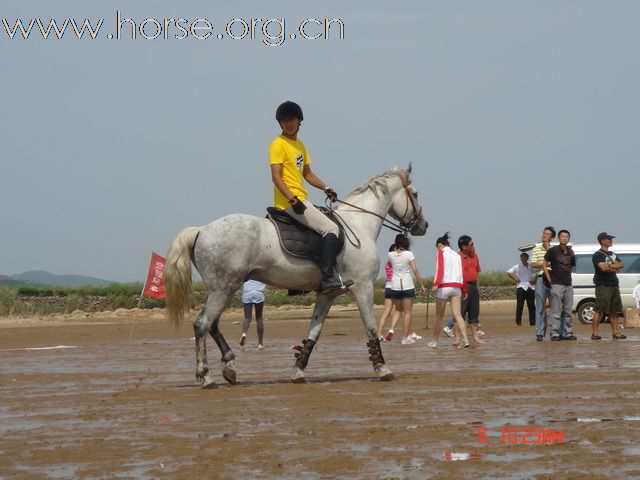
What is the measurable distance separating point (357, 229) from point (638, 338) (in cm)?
984

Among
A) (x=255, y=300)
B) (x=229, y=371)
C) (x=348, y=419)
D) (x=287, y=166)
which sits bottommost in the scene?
(x=348, y=419)

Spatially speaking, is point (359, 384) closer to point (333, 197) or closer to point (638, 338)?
point (333, 197)

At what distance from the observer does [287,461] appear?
7.18 metres

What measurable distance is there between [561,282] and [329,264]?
906 centimetres

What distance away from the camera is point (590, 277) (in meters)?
27.6

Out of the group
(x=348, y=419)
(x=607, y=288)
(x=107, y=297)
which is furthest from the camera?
(x=107, y=297)

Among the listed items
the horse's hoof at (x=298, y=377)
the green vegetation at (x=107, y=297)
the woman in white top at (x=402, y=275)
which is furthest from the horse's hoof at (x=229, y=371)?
the green vegetation at (x=107, y=297)

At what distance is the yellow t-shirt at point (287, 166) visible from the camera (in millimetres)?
12461

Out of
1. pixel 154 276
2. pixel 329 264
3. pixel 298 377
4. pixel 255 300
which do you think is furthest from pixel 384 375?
pixel 154 276

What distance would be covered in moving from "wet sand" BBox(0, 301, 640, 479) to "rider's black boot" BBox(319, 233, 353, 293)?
106cm

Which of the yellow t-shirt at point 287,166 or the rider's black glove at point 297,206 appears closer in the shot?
the rider's black glove at point 297,206

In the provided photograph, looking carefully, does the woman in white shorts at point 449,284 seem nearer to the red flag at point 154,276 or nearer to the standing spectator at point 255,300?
the standing spectator at point 255,300

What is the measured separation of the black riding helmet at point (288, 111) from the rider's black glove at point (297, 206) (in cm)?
102

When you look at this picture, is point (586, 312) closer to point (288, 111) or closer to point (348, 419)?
point (288, 111)
